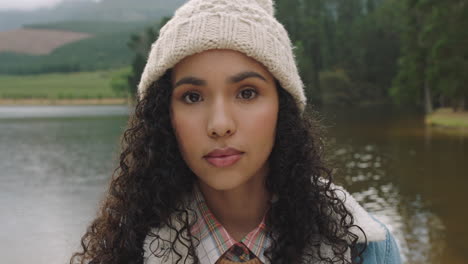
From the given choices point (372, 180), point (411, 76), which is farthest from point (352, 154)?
point (411, 76)

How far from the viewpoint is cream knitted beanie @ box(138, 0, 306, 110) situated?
5.79ft

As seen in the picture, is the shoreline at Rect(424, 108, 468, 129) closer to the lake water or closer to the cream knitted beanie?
the lake water

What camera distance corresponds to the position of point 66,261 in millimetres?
7715

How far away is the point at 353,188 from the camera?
39.1 ft

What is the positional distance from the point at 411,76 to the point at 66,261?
31248 millimetres

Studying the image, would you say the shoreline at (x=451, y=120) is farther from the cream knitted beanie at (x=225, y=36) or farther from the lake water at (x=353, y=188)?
the cream knitted beanie at (x=225, y=36)

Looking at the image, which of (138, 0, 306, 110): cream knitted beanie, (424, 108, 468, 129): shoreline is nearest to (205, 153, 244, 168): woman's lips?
(138, 0, 306, 110): cream knitted beanie

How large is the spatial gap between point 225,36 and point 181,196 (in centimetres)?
69

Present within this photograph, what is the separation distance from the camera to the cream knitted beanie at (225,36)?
1.77m

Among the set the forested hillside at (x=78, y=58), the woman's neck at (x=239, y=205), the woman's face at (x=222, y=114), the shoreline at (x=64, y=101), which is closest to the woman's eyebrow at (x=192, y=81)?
the woman's face at (x=222, y=114)

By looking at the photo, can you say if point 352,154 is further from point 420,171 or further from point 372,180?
point 372,180

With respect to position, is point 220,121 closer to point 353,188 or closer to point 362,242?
point 362,242

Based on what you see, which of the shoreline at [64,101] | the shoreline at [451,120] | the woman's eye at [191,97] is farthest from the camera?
the shoreline at [64,101]

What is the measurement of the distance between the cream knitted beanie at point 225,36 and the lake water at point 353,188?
807 mm
